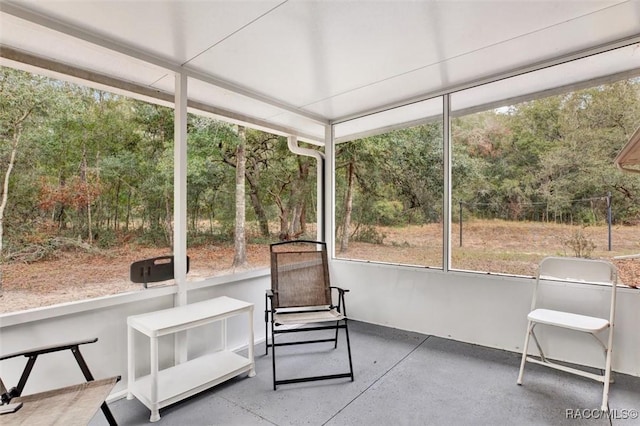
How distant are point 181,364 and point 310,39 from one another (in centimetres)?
270

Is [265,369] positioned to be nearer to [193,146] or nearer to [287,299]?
[287,299]

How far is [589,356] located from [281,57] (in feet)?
11.6

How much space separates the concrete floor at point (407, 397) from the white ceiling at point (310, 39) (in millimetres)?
2551

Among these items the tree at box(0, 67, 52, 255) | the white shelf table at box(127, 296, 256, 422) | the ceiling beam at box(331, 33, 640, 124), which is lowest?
the white shelf table at box(127, 296, 256, 422)

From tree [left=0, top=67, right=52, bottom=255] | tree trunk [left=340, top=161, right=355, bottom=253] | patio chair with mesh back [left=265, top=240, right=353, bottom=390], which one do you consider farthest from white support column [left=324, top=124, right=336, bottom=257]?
tree [left=0, top=67, right=52, bottom=255]

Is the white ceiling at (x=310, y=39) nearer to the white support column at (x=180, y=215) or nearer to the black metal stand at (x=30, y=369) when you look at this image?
the white support column at (x=180, y=215)

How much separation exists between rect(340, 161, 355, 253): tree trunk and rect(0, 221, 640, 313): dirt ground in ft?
0.46

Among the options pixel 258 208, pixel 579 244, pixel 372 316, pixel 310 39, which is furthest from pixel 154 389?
pixel 579 244

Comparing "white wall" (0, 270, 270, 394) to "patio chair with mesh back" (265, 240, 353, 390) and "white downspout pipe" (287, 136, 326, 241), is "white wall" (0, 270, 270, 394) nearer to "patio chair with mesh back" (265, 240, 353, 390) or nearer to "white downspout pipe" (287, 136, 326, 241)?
"patio chair with mesh back" (265, 240, 353, 390)

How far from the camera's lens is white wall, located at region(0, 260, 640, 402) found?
1900mm

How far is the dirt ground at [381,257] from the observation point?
8.55ft

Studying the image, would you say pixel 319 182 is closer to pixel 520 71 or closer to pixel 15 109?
pixel 520 71

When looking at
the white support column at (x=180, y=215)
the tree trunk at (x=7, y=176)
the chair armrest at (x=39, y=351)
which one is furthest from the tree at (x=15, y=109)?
the chair armrest at (x=39, y=351)

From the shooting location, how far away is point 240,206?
518 centimetres
